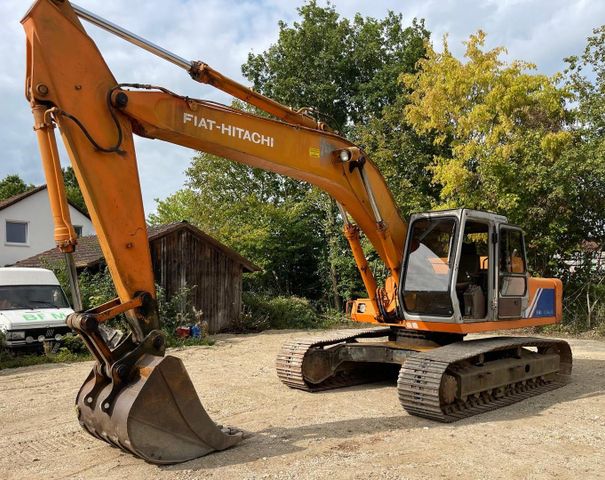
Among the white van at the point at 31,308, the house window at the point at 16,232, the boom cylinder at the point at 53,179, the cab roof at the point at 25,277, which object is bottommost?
the white van at the point at 31,308

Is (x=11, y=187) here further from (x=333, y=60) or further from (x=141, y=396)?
(x=141, y=396)

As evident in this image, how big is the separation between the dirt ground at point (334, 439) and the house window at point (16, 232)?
1864 cm

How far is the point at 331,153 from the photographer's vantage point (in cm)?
709

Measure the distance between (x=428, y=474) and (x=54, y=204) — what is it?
153 inches

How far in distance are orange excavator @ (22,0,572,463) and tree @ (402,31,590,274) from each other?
7.80 meters

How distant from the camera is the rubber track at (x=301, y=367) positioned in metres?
7.89

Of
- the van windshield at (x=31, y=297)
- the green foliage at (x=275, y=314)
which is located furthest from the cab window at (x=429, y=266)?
the green foliage at (x=275, y=314)

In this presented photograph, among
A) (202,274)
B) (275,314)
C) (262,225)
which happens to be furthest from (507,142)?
(262,225)

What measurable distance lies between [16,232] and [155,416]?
24077 mm

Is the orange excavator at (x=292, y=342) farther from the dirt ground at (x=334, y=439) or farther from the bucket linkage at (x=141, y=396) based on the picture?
the dirt ground at (x=334, y=439)

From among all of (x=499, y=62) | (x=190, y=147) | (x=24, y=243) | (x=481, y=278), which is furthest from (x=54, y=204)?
(x=24, y=243)

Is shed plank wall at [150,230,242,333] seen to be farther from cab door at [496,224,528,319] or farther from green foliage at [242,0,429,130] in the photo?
green foliage at [242,0,429,130]

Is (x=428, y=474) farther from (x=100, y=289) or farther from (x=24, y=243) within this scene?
(x=24, y=243)

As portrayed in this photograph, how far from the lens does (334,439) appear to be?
5641 mm
